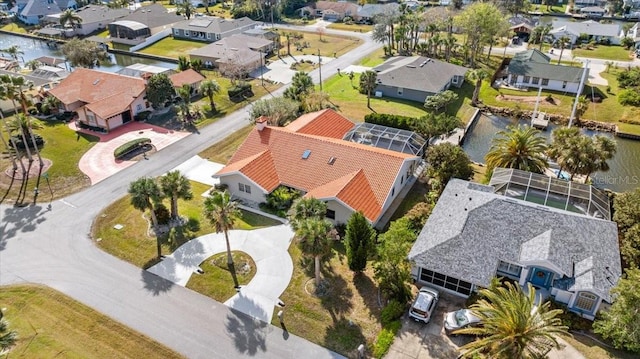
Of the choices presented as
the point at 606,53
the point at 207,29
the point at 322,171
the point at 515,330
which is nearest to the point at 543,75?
the point at 606,53

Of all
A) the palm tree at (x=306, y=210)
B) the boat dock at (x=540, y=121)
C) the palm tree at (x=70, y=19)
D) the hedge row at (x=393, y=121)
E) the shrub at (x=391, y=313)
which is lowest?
the boat dock at (x=540, y=121)

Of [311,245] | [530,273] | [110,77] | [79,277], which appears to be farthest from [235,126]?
[530,273]

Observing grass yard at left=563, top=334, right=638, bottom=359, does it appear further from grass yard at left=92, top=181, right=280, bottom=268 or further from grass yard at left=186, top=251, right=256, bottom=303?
grass yard at left=92, top=181, right=280, bottom=268

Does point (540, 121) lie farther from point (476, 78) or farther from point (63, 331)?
point (63, 331)

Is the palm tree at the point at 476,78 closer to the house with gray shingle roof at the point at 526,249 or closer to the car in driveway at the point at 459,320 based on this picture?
the house with gray shingle roof at the point at 526,249

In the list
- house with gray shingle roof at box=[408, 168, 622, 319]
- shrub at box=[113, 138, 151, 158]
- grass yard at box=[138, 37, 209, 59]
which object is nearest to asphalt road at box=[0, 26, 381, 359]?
shrub at box=[113, 138, 151, 158]

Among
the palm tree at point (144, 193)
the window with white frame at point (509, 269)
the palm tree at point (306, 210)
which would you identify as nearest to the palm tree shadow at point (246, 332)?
the palm tree at point (306, 210)

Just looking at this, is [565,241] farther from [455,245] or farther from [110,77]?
[110,77]
